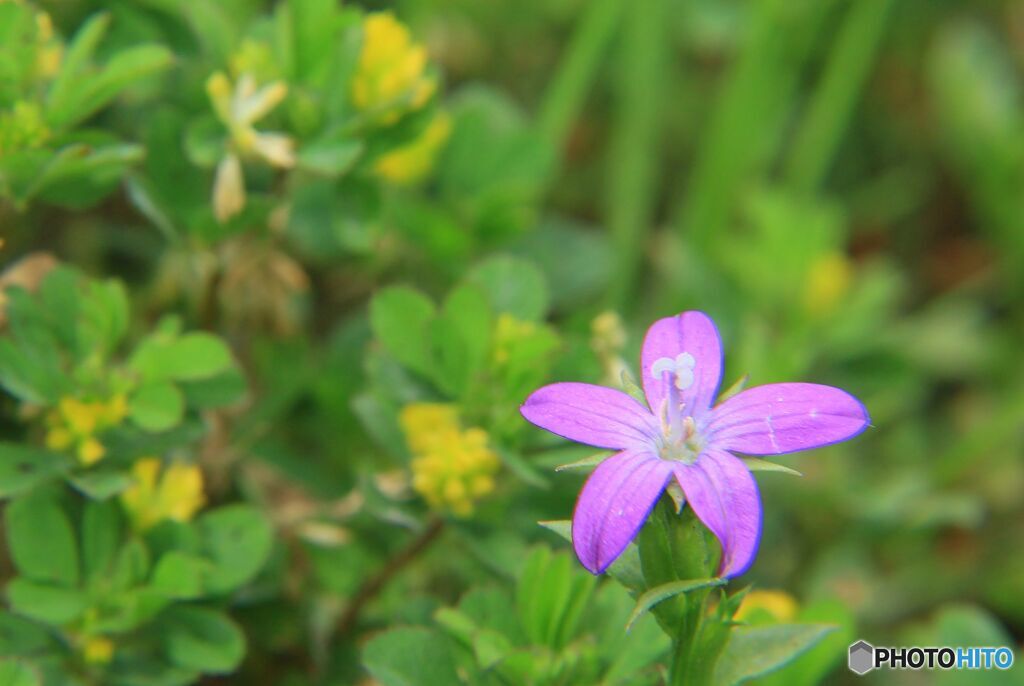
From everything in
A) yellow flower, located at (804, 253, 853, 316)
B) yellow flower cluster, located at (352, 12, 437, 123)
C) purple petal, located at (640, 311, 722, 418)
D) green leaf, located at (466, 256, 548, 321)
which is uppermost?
yellow flower, located at (804, 253, 853, 316)

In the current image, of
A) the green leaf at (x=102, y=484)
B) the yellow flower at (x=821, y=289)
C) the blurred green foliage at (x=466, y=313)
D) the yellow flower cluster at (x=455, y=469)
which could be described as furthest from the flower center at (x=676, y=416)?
the yellow flower at (x=821, y=289)

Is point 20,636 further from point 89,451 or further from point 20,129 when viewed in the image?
point 20,129

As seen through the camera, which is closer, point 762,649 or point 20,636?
point 762,649

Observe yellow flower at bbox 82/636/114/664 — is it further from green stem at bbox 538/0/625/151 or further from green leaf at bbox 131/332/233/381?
green stem at bbox 538/0/625/151

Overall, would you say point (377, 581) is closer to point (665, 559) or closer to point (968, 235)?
point (665, 559)

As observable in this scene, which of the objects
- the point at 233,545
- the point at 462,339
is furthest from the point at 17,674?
the point at 462,339

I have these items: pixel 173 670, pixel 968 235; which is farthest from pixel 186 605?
pixel 968 235

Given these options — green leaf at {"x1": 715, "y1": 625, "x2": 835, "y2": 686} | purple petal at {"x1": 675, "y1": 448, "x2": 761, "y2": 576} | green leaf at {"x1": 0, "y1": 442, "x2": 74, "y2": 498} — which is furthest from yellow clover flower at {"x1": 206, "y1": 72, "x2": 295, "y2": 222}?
green leaf at {"x1": 715, "y1": 625, "x2": 835, "y2": 686}
